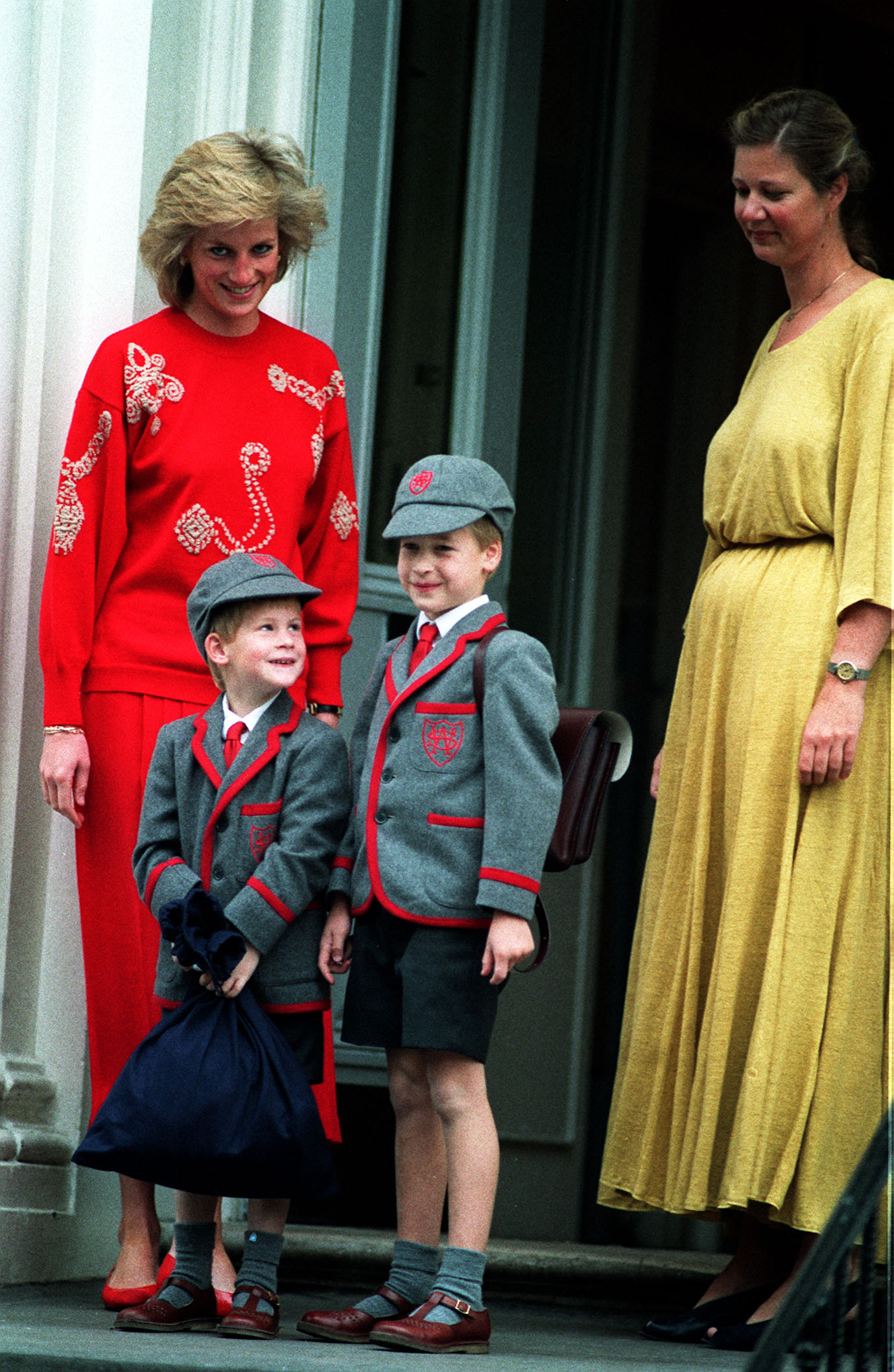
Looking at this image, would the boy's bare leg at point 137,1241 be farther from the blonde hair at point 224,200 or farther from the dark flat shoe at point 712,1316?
the blonde hair at point 224,200

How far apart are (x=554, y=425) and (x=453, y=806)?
227 cm

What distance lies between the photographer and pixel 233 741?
3.14 meters

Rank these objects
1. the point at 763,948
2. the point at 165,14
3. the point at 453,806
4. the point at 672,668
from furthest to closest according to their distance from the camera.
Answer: the point at 672,668 → the point at 165,14 → the point at 763,948 → the point at 453,806

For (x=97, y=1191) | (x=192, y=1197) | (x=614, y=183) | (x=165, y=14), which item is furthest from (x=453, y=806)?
(x=614, y=183)

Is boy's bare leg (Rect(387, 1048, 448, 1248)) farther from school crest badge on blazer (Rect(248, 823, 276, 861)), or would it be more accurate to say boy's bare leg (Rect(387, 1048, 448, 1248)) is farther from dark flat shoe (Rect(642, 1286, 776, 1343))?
dark flat shoe (Rect(642, 1286, 776, 1343))

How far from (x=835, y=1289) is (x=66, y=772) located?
1.70 meters

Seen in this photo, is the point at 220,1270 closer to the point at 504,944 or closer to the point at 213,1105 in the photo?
the point at 213,1105

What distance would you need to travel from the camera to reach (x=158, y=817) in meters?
3.13

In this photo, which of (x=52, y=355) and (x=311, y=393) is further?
(x=52, y=355)

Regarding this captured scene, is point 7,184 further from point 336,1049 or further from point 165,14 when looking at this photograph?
point 336,1049

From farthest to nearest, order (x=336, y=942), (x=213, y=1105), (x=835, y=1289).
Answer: (x=336, y=942) < (x=213, y=1105) < (x=835, y=1289)

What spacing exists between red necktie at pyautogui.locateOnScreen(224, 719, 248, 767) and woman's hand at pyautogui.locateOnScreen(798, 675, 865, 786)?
0.98 m

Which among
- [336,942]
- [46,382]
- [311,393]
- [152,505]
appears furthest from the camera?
[46,382]

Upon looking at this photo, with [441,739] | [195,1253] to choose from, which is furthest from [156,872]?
[195,1253]
